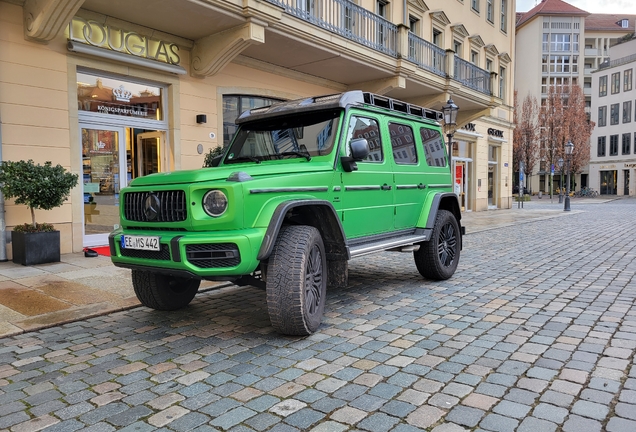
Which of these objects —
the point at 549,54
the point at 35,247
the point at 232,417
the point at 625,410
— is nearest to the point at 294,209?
the point at 232,417

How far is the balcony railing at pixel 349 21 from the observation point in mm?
11703

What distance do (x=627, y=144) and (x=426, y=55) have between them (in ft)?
169

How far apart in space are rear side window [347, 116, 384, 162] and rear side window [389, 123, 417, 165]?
13.5 inches

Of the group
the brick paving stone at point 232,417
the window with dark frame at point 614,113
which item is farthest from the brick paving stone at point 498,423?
the window with dark frame at point 614,113

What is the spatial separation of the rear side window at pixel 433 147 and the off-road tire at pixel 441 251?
2.49ft

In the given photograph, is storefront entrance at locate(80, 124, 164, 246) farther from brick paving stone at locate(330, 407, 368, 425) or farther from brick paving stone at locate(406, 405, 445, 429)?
brick paving stone at locate(406, 405, 445, 429)

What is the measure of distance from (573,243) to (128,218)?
405 inches

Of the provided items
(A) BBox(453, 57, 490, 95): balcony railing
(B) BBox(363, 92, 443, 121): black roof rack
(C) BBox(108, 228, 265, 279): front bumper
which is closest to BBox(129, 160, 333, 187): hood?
(C) BBox(108, 228, 265, 279): front bumper

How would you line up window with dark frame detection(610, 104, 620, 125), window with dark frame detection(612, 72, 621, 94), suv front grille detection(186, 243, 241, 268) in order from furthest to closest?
window with dark frame detection(610, 104, 620, 125) → window with dark frame detection(612, 72, 621, 94) → suv front grille detection(186, 243, 241, 268)

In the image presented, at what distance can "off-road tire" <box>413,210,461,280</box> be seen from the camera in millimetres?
6414

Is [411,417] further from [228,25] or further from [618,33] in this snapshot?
[618,33]

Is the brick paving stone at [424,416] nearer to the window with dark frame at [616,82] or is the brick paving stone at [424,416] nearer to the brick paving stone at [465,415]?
the brick paving stone at [465,415]

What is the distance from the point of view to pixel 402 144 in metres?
6.15

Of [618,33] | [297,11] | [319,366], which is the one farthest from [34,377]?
[618,33]
